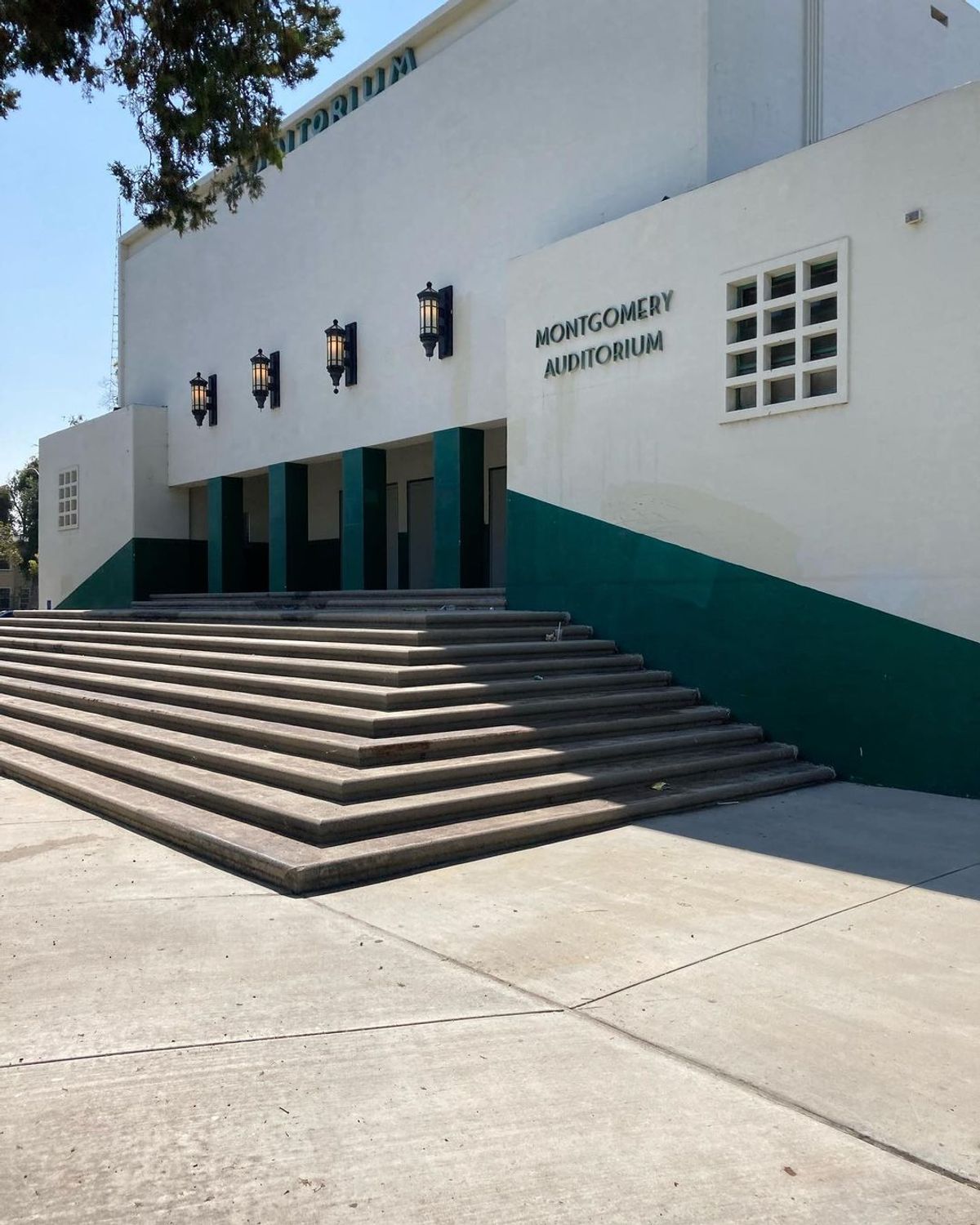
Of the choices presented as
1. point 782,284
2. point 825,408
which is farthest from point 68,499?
point 825,408

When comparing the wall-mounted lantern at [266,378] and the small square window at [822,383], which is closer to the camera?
the small square window at [822,383]

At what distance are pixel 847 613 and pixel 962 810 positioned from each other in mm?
1763

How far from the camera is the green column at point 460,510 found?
13.2 meters

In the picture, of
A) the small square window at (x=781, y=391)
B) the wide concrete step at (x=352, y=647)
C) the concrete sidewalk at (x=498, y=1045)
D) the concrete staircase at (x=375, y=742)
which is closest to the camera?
the concrete sidewalk at (x=498, y=1045)

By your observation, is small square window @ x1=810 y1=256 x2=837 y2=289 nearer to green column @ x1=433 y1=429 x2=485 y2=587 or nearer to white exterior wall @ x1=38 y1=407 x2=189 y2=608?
green column @ x1=433 y1=429 x2=485 y2=587

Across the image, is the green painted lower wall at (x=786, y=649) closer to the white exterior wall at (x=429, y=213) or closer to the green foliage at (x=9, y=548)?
the white exterior wall at (x=429, y=213)

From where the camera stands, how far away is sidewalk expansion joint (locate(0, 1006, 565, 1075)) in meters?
3.11

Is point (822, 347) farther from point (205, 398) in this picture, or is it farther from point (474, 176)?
point (205, 398)

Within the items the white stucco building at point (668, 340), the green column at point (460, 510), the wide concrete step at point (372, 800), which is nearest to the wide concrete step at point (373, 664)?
the white stucco building at point (668, 340)

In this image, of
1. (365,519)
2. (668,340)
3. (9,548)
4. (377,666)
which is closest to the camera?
(377,666)

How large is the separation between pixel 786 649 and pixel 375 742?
371 cm

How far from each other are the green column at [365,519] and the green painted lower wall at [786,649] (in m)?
4.79

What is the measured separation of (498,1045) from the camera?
128 inches

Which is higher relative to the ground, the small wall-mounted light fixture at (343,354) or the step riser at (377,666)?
the small wall-mounted light fixture at (343,354)
